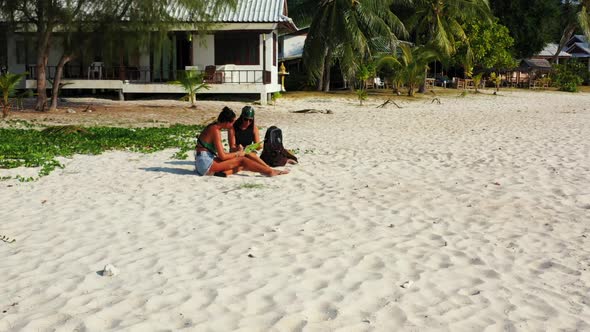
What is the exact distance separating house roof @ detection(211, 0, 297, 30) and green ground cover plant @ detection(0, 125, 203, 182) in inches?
359

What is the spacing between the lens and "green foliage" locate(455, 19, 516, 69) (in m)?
39.2

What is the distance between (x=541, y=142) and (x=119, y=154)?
836 cm

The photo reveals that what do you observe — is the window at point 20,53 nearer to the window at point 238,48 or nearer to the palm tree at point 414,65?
the window at point 238,48

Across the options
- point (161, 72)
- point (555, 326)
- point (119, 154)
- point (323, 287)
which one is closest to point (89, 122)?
point (119, 154)

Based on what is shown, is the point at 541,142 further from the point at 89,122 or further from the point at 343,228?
the point at 89,122

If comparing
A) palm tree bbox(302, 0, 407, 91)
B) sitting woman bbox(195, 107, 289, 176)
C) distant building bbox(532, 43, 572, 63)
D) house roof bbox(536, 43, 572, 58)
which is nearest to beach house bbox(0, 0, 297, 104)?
palm tree bbox(302, 0, 407, 91)

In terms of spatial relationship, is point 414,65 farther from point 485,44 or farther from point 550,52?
point 550,52

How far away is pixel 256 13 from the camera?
2417cm

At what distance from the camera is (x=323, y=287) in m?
4.59

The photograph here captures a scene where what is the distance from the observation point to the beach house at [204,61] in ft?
78.6

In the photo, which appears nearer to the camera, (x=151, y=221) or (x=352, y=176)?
(x=151, y=221)

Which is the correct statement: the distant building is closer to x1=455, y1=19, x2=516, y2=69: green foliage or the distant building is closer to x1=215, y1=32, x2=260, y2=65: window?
x1=455, y1=19, x2=516, y2=69: green foliage

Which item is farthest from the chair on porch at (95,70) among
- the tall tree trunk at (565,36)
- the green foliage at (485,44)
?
the tall tree trunk at (565,36)

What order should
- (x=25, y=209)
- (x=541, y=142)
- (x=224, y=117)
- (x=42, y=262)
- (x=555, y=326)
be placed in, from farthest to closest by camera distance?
(x=541, y=142) → (x=224, y=117) → (x=25, y=209) → (x=42, y=262) → (x=555, y=326)
